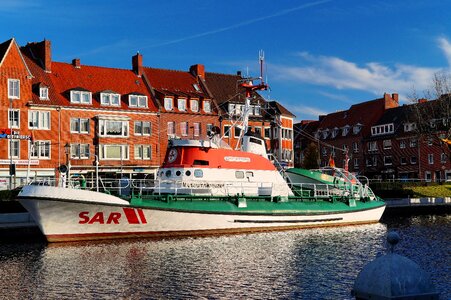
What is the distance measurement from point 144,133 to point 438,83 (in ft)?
108

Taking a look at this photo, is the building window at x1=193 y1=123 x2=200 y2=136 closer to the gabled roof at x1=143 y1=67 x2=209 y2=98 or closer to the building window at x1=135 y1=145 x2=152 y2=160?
the gabled roof at x1=143 y1=67 x2=209 y2=98

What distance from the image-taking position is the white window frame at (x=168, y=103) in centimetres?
6850

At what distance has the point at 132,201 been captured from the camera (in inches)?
1223

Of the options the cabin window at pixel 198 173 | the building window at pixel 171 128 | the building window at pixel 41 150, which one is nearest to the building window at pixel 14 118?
the building window at pixel 41 150

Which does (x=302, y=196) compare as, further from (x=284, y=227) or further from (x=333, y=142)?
(x=333, y=142)

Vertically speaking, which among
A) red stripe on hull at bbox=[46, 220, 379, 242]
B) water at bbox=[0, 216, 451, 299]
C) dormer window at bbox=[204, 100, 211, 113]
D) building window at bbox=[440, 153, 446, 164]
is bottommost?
water at bbox=[0, 216, 451, 299]

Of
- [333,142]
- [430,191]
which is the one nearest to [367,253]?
[430,191]

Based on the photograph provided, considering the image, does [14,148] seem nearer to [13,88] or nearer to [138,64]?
[13,88]

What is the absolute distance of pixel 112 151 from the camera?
64.5 meters

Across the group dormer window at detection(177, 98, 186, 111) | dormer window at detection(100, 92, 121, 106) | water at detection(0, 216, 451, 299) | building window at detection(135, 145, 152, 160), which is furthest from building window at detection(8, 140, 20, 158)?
water at detection(0, 216, 451, 299)

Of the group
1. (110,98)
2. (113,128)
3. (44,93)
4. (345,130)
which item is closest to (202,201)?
(113,128)

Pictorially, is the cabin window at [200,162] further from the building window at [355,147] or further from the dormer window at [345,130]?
the dormer window at [345,130]

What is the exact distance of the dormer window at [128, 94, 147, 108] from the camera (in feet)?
218

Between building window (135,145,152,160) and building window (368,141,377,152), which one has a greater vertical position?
building window (368,141,377,152)
